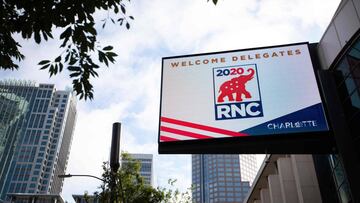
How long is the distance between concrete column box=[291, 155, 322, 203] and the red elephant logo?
12.5m

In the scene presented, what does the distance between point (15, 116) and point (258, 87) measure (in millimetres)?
186540

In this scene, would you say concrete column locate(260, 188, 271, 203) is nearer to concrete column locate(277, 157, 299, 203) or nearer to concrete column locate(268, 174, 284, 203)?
concrete column locate(268, 174, 284, 203)

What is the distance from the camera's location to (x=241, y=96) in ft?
44.2

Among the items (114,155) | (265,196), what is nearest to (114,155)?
(114,155)

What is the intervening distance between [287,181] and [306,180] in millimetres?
3683

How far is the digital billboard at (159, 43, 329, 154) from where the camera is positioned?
12.6 meters

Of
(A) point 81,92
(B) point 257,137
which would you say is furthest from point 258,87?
(A) point 81,92

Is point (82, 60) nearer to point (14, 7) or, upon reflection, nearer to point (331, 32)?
Answer: point (14, 7)

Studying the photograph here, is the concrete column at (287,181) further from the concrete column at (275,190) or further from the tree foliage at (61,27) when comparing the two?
the tree foliage at (61,27)

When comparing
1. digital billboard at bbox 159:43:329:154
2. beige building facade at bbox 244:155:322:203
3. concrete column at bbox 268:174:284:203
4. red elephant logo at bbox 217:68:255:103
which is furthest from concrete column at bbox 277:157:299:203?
red elephant logo at bbox 217:68:255:103

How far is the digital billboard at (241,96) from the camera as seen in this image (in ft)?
41.2

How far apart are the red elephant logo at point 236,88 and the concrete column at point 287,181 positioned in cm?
1571

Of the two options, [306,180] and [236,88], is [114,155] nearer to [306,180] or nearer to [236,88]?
[236,88]

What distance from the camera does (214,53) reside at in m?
15.2
